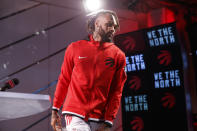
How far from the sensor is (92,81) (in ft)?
4.52

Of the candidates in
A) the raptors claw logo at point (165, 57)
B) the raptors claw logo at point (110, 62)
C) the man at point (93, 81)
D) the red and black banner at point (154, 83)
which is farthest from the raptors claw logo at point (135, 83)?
the raptors claw logo at point (110, 62)

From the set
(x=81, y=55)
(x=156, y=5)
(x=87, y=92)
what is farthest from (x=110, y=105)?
(x=156, y=5)

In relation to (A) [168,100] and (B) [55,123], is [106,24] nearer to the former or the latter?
(B) [55,123]

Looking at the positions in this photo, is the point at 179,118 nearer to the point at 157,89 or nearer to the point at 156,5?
the point at 157,89

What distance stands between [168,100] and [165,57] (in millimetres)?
680

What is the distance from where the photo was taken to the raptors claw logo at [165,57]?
14.8ft

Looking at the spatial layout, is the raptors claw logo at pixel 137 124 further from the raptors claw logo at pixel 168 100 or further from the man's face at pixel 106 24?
the man's face at pixel 106 24

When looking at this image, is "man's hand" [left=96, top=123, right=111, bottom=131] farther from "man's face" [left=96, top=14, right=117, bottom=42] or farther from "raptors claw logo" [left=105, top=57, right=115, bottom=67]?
"man's face" [left=96, top=14, right=117, bottom=42]

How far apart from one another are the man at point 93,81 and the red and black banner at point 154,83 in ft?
10.1

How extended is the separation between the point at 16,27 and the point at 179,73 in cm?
271

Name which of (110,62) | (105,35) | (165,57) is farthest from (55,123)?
(165,57)

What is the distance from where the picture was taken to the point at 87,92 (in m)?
1.38

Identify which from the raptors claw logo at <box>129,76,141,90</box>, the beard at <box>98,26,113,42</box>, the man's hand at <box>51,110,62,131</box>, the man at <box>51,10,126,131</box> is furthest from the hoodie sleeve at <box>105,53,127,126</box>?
the raptors claw logo at <box>129,76,141,90</box>

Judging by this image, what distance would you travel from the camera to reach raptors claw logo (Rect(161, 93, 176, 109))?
441 cm
